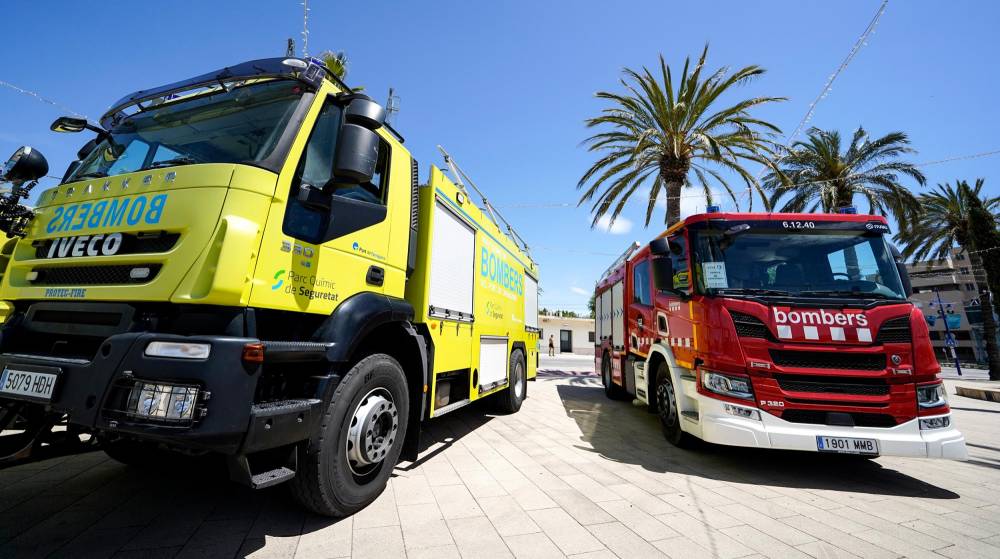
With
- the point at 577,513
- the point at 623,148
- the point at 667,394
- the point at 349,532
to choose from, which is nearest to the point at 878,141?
the point at 623,148

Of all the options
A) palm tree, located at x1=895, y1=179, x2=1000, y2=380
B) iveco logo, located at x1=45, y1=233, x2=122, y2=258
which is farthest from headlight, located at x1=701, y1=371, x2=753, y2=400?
palm tree, located at x1=895, y1=179, x2=1000, y2=380

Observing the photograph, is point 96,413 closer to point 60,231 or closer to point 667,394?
point 60,231

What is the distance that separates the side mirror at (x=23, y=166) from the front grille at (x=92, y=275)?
75 cm

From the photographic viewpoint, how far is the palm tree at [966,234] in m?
18.0

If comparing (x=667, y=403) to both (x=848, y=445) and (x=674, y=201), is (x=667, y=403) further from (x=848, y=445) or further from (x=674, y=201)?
(x=674, y=201)

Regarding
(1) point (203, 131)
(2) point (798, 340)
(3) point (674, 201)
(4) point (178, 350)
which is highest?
(3) point (674, 201)

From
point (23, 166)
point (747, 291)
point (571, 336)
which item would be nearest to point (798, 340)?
→ point (747, 291)

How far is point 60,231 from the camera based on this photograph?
8.30 feet

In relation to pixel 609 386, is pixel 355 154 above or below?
Answer: above

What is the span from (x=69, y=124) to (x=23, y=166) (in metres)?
0.67

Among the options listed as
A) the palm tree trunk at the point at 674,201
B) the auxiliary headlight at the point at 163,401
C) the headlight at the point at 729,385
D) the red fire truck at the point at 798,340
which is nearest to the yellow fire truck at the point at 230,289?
the auxiliary headlight at the point at 163,401

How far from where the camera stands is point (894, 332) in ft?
13.0

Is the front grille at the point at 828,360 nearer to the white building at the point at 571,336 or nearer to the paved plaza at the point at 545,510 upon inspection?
the paved plaza at the point at 545,510

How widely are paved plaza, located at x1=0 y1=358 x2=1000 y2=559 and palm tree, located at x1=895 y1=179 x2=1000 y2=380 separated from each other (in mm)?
18163
